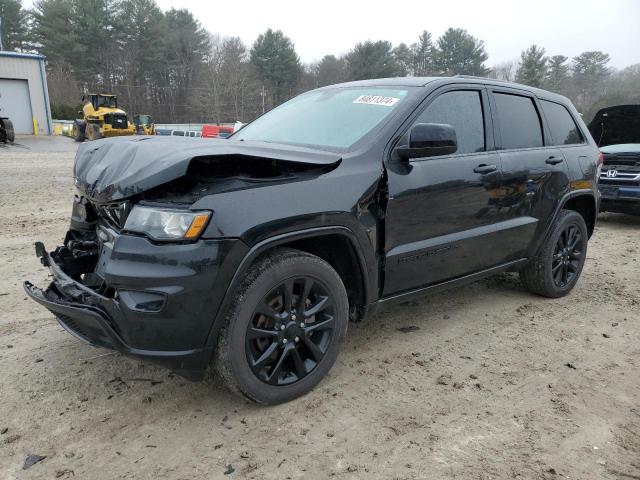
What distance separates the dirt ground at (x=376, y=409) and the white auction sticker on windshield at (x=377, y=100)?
1.68 metres

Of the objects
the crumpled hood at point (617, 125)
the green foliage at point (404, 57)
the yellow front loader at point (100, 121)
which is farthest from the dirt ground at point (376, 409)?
the green foliage at point (404, 57)

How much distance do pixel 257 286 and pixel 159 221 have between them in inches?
22.5

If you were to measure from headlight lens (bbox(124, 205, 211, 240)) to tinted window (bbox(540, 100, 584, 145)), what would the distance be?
11.2ft

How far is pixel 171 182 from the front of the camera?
8.07 feet

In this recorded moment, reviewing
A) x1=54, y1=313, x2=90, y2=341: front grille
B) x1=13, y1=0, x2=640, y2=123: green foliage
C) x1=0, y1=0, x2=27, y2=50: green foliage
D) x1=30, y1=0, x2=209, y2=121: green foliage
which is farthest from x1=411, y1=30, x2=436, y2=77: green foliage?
x1=54, y1=313, x2=90, y2=341: front grille

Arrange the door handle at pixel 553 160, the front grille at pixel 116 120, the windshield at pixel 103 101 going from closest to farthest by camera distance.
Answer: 1. the door handle at pixel 553 160
2. the front grille at pixel 116 120
3. the windshield at pixel 103 101

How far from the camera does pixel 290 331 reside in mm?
2725

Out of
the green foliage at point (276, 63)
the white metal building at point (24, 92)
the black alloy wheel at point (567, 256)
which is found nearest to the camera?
the black alloy wheel at point (567, 256)

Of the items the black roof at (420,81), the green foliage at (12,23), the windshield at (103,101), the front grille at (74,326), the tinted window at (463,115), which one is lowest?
the front grille at (74,326)

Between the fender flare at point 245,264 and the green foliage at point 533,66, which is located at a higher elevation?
the green foliage at point 533,66

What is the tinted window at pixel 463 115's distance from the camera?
3422mm

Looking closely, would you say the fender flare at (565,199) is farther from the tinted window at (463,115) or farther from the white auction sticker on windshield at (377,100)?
the white auction sticker on windshield at (377,100)

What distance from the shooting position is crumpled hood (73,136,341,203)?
92.5 inches

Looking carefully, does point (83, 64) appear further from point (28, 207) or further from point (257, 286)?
point (257, 286)
